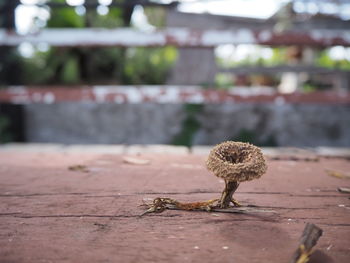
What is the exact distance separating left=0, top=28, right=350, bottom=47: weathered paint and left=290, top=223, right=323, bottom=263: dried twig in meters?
2.11

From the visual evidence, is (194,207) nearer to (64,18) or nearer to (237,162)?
(237,162)

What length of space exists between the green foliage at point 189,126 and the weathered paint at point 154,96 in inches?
10.0

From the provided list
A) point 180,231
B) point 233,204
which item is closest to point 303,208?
point 233,204

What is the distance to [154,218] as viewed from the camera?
0.79m

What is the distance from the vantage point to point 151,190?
102 cm

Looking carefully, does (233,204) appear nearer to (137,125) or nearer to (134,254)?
(134,254)

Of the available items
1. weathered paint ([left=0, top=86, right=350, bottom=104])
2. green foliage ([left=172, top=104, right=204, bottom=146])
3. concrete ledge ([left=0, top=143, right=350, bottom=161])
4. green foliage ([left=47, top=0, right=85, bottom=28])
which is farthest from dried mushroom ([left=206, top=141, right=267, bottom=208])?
green foliage ([left=47, top=0, right=85, bottom=28])

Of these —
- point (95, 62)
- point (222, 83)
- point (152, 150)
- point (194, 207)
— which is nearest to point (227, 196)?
point (194, 207)

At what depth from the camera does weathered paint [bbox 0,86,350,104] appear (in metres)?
2.42

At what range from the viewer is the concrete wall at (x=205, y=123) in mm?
2727

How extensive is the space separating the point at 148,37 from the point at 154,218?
1.99 meters

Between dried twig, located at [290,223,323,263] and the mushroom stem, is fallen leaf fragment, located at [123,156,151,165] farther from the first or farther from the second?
dried twig, located at [290,223,323,263]

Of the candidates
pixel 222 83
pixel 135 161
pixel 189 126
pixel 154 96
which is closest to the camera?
pixel 135 161

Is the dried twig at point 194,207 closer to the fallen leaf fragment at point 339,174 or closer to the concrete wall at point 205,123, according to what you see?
the fallen leaf fragment at point 339,174
